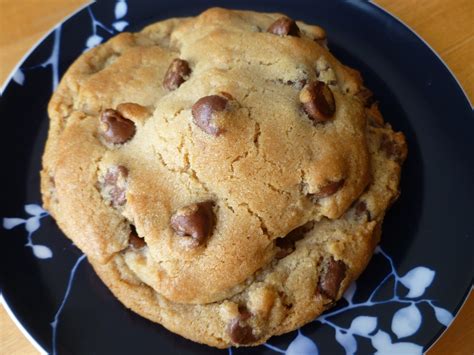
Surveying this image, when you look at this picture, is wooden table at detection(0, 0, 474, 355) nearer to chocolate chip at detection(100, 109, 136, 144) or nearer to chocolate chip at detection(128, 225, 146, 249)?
chocolate chip at detection(100, 109, 136, 144)

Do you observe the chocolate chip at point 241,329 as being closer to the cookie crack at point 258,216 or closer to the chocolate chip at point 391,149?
the cookie crack at point 258,216

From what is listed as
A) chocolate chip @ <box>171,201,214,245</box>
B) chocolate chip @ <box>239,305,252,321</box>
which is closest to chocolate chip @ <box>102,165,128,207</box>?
chocolate chip @ <box>171,201,214,245</box>

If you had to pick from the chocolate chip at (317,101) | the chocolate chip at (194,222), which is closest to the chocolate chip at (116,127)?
the chocolate chip at (194,222)

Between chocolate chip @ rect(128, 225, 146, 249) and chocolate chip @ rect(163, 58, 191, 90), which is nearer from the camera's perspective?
chocolate chip @ rect(128, 225, 146, 249)

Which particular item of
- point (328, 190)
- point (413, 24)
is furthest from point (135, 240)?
point (413, 24)

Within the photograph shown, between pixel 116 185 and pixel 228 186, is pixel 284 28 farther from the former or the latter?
pixel 116 185

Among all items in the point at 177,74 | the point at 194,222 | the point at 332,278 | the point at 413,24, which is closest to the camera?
the point at 194,222
